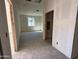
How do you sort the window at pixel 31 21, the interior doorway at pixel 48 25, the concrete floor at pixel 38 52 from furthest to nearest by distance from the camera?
the window at pixel 31 21 → the interior doorway at pixel 48 25 → the concrete floor at pixel 38 52

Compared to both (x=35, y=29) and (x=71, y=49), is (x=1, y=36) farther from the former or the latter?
(x=35, y=29)

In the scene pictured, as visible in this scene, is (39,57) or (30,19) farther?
(30,19)

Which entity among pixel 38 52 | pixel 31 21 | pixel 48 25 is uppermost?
pixel 31 21

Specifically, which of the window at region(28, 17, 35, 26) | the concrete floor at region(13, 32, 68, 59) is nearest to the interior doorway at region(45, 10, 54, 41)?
the concrete floor at region(13, 32, 68, 59)

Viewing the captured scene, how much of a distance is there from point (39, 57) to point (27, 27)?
8.31 meters

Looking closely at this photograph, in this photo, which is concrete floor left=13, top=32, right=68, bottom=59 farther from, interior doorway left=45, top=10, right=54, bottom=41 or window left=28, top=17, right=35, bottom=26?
window left=28, top=17, right=35, bottom=26

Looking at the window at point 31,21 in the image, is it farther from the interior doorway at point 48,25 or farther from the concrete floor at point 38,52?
the concrete floor at point 38,52

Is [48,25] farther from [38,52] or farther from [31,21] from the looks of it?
[31,21]

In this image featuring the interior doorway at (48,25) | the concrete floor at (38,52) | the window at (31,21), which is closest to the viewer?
the concrete floor at (38,52)

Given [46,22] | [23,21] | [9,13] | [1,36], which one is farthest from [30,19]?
[1,36]

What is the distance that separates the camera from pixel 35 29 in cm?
1102

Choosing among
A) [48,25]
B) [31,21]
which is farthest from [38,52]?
[31,21]

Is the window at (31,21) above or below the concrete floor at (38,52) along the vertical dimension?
above

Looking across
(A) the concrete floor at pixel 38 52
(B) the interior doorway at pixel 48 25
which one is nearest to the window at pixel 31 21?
(B) the interior doorway at pixel 48 25
